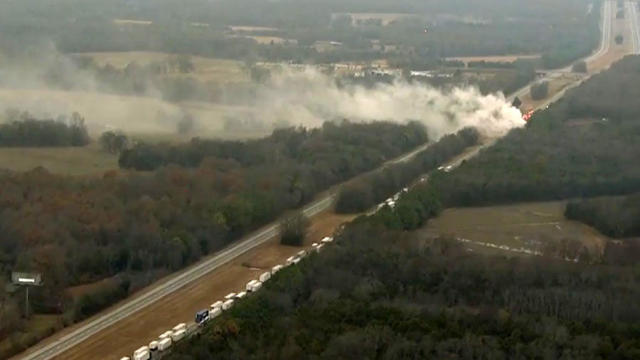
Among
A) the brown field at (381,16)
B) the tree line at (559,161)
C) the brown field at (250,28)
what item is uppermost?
the brown field at (381,16)

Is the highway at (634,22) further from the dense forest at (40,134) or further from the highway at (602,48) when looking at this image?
the dense forest at (40,134)

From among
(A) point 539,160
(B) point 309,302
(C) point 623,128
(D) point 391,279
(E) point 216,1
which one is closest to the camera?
(B) point 309,302

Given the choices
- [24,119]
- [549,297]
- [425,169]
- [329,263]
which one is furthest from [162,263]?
[24,119]

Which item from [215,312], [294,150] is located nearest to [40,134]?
[294,150]

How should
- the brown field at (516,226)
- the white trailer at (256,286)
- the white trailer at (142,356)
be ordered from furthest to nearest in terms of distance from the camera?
the brown field at (516,226) → the white trailer at (256,286) → the white trailer at (142,356)

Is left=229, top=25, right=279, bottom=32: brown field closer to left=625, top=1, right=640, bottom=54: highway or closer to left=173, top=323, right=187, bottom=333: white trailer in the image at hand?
left=625, top=1, right=640, bottom=54: highway

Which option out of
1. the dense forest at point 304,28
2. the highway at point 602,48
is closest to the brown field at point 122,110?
the dense forest at point 304,28

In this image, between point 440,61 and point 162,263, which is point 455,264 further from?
point 440,61

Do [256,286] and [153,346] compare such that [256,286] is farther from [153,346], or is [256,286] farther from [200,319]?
[153,346]
